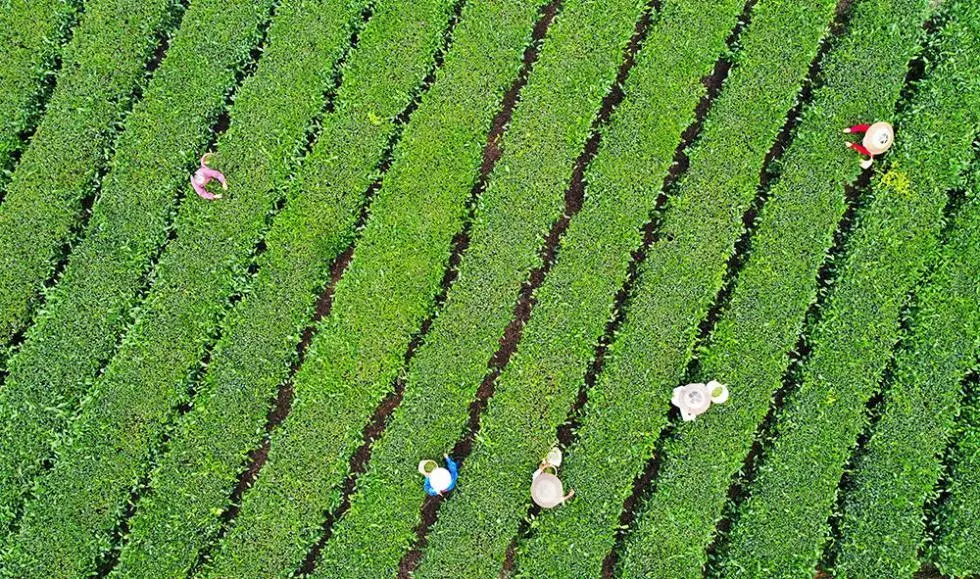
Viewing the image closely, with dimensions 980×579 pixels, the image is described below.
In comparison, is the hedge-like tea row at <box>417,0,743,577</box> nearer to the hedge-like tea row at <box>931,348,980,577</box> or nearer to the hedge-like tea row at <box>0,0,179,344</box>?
the hedge-like tea row at <box>931,348,980,577</box>


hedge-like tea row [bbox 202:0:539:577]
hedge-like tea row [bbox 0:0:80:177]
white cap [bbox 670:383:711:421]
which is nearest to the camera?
white cap [bbox 670:383:711:421]

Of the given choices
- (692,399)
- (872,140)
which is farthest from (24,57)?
(872,140)

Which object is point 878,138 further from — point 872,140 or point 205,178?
point 205,178

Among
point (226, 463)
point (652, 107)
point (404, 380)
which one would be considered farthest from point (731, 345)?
point (226, 463)

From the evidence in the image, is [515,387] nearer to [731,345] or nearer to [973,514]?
[731,345]

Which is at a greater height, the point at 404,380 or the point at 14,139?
the point at 14,139

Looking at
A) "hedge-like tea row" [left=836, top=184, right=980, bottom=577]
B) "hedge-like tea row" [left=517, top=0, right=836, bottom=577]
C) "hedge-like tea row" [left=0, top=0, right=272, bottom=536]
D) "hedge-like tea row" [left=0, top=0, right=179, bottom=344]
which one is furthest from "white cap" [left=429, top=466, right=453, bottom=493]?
"hedge-like tea row" [left=0, top=0, right=179, bottom=344]

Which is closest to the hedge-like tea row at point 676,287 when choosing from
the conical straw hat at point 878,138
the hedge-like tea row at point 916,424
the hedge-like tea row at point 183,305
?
the conical straw hat at point 878,138

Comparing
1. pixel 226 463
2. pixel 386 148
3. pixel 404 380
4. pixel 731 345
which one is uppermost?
pixel 386 148
